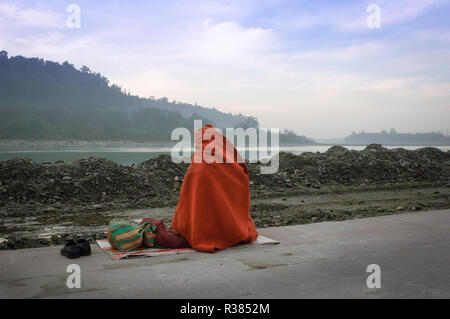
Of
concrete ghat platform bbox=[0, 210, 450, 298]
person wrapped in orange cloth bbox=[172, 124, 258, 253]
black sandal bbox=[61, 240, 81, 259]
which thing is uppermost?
person wrapped in orange cloth bbox=[172, 124, 258, 253]

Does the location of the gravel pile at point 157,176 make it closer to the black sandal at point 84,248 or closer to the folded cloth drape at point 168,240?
the folded cloth drape at point 168,240

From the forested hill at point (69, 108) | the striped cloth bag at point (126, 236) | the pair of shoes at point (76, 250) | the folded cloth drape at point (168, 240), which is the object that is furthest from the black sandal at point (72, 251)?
the forested hill at point (69, 108)

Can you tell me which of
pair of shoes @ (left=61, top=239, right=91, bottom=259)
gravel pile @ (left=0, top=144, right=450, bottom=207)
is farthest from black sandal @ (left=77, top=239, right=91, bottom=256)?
gravel pile @ (left=0, top=144, right=450, bottom=207)

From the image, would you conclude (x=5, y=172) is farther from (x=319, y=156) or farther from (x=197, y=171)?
(x=319, y=156)

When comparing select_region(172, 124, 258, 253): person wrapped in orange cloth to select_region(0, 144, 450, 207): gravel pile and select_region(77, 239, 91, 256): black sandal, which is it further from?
select_region(0, 144, 450, 207): gravel pile

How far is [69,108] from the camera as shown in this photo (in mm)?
86750

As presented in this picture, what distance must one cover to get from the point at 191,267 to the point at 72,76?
105 meters

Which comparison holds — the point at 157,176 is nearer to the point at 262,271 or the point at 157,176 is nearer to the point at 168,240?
the point at 168,240

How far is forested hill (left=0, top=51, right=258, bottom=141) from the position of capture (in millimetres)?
69000

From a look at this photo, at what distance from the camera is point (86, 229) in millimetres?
6398

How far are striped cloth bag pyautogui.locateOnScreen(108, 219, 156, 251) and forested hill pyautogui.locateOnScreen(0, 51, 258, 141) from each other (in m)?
63.7

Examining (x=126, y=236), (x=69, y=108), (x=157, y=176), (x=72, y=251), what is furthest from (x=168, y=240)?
(x=69, y=108)

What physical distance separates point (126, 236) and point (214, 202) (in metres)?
0.93
